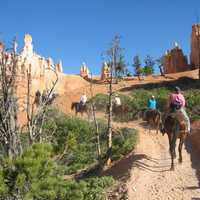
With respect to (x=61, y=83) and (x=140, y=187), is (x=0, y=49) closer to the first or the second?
(x=140, y=187)

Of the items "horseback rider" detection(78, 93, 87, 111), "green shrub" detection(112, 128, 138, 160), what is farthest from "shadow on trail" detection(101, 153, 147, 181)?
"horseback rider" detection(78, 93, 87, 111)

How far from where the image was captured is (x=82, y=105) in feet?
123

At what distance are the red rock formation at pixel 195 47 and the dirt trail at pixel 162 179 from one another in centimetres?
4250

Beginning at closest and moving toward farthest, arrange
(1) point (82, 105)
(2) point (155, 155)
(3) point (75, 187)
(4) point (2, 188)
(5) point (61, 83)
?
1. (4) point (2, 188)
2. (3) point (75, 187)
3. (2) point (155, 155)
4. (1) point (82, 105)
5. (5) point (61, 83)

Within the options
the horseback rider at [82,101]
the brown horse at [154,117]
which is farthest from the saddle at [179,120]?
the horseback rider at [82,101]

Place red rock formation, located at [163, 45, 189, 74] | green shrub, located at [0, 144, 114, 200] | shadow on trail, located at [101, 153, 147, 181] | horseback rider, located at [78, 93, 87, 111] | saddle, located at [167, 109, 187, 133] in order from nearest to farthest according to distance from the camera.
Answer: green shrub, located at [0, 144, 114, 200]
saddle, located at [167, 109, 187, 133]
shadow on trail, located at [101, 153, 147, 181]
horseback rider, located at [78, 93, 87, 111]
red rock formation, located at [163, 45, 189, 74]

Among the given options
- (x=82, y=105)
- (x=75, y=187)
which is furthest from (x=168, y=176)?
(x=82, y=105)

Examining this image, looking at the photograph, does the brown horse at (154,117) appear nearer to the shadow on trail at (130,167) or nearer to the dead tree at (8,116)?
the shadow on trail at (130,167)

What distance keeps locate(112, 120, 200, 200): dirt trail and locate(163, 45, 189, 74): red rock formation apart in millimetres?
45722

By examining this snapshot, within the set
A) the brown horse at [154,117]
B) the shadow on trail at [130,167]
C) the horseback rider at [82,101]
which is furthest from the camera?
the horseback rider at [82,101]

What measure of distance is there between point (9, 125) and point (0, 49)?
1794 millimetres

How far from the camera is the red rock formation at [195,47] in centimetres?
6159

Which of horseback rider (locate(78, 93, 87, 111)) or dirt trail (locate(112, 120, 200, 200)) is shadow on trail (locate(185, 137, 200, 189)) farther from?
horseback rider (locate(78, 93, 87, 111))

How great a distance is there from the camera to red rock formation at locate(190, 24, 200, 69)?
61594 mm
